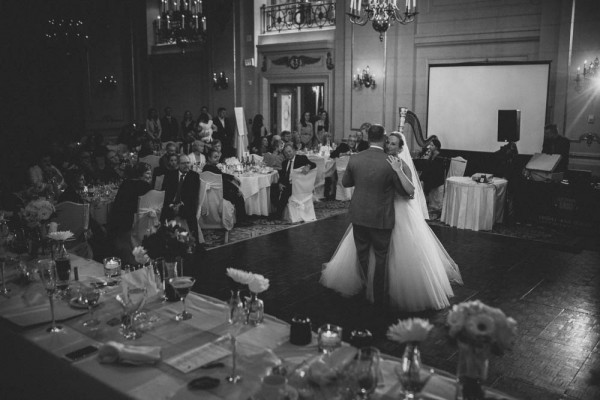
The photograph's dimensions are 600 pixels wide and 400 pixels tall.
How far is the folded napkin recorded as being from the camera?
218 cm

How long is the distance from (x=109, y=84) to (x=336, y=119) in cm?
729

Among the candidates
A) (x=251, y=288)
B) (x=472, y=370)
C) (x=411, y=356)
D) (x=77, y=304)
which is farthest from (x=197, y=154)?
(x=472, y=370)

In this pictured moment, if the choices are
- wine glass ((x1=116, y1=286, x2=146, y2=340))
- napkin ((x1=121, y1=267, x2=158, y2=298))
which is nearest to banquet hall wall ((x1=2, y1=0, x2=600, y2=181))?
napkin ((x1=121, y1=267, x2=158, y2=298))

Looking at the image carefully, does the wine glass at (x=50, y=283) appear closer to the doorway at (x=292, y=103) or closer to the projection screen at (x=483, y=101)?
the projection screen at (x=483, y=101)

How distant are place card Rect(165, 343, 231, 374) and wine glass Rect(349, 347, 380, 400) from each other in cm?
69

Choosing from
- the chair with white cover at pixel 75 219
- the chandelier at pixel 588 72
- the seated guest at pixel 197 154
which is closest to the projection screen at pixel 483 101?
the chandelier at pixel 588 72

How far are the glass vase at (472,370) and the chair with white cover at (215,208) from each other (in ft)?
18.1

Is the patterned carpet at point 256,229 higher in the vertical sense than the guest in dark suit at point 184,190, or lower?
lower

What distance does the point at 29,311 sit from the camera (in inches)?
108

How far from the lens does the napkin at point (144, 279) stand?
2.82 metres

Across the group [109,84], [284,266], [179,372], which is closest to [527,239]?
[284,266]

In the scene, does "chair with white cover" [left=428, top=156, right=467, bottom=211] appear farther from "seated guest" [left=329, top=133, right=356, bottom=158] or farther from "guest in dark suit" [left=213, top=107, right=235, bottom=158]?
"guest in dark suit" [left=213, top=107, right=235, bottom=158]

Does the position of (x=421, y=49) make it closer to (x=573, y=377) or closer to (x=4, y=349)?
(x=573, y=377)

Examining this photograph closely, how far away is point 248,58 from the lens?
14500mm
